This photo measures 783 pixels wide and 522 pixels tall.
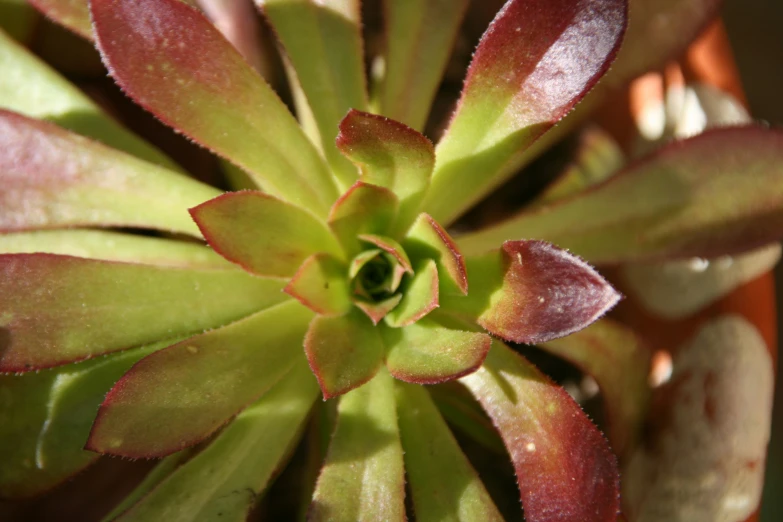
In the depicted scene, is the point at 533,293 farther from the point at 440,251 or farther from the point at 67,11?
the point at 67,11

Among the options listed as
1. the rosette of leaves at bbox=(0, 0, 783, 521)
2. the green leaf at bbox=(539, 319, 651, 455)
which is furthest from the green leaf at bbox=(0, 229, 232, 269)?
the green leaf at bbox=(539, 319, 651, 455)

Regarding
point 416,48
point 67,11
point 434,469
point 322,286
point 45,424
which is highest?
point 416,48

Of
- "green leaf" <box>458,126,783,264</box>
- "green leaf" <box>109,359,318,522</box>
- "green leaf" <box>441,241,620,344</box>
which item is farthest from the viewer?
"green leaf" <box>458,126,783,264</box>

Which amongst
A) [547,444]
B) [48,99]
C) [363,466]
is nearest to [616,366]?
[547,444]

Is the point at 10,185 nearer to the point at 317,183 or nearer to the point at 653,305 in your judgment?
the point at 317,183

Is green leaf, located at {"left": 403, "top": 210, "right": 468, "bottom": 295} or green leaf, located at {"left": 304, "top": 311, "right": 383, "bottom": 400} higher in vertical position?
green leaf, located at {"left": 403, "top": 210, "right": 468, "bottom": 295}

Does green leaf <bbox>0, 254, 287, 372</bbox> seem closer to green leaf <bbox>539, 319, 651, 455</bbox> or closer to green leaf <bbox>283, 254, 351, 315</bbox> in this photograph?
green leaf <bbox>283, 254, 351, 315</bbox>

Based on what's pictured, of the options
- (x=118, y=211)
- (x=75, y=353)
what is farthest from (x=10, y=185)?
(x=75, y=353)
